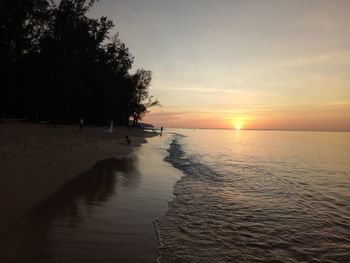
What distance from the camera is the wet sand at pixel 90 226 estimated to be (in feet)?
A: 18.1

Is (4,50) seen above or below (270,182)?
above

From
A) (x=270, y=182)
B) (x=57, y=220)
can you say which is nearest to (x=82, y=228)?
(x=57, y=220)

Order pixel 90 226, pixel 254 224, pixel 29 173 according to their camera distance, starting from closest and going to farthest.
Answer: pixel 90 226 → pixel 254 224 → pixel 29 173

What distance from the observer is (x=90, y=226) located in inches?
279

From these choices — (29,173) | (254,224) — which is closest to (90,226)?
(254,224)

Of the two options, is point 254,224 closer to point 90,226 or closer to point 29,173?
point 90,226

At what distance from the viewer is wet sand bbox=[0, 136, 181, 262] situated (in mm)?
5523

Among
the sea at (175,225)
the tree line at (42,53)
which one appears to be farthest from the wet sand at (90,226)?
the tree line at (42,53)

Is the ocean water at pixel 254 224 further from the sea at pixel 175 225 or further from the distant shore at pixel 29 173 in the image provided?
the distant shore at pixel 29 173

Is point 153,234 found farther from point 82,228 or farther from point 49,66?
point 49,66

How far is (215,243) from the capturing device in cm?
696

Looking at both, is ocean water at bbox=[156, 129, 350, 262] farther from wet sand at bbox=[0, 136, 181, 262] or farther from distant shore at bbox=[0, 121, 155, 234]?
distant shore at bbox=[0, 121, 155, 234]

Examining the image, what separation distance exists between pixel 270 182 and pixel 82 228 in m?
12.1

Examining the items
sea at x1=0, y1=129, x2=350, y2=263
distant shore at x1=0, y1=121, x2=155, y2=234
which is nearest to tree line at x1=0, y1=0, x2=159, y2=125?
distant shore at x1=0, y1=121, x2=155, y2=234
